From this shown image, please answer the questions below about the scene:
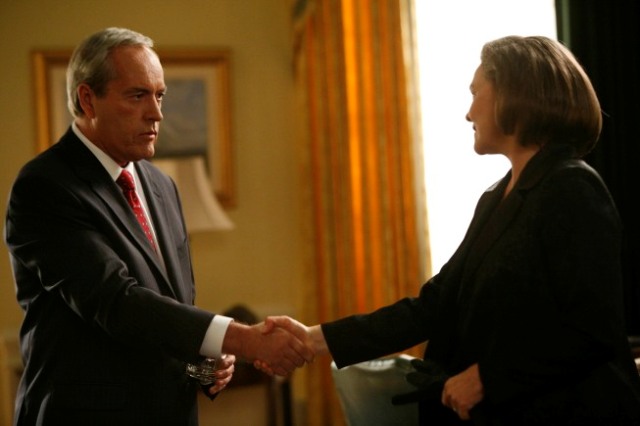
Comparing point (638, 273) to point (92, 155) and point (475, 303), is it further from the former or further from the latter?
point (92, 155)

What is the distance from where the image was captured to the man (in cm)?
172

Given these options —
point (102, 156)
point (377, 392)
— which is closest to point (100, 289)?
point (102, 156)

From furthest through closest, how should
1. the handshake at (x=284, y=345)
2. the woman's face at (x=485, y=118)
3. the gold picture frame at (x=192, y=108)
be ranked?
the gold picture frame at (x=192, y=108) → the handshake at (x=284, y=345) → the woman's face at (x=485, y=118)

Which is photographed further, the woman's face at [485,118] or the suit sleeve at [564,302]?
the woman's face at [485,118]

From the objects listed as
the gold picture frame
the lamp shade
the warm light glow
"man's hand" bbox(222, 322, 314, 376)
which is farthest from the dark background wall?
the gold picture frame

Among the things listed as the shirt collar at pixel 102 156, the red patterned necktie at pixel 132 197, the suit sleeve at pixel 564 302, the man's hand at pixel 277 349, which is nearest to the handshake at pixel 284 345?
the man's hand at pixel 277 349

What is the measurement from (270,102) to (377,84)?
1560 millimetres

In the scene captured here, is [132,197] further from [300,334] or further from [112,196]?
[300,334]

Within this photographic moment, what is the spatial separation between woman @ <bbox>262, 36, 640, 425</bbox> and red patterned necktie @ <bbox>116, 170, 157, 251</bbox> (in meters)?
0.80

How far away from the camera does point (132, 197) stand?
196 cm

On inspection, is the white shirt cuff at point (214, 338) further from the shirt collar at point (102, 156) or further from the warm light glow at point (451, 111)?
the warm light glow at point (451, 111)

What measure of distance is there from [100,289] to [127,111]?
515 mm

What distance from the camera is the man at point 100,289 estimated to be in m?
1.72

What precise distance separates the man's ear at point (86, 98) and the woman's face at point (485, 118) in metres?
0.99
